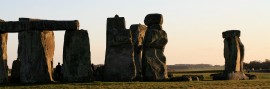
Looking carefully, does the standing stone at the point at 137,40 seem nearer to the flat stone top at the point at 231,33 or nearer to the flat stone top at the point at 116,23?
the flat stone top at the point at 116,23

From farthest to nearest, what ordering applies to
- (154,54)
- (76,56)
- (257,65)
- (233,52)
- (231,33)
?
(257,65) < (231,33) < (233,52) < (154,54) < (76,56)

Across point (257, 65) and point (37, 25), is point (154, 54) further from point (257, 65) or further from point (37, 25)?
point (257, 65)

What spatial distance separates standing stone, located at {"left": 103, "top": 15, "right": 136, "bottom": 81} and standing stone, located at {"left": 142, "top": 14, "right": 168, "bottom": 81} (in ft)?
4.09

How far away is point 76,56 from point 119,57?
2130mm

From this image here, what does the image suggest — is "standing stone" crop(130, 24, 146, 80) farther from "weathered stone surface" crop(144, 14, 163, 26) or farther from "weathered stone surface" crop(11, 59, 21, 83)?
"weathered stone surface" crop(11, 59, 21, 83)

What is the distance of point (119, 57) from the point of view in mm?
26172

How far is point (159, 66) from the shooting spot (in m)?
27.4

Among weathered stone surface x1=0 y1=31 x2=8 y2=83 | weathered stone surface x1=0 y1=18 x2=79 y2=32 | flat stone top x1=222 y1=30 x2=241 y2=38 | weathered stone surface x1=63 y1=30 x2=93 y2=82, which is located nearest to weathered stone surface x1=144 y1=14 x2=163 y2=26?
Result: weathered stone surface x1=63 y1=30 x2=93 y2=82

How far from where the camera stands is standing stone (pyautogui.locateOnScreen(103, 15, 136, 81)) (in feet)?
85.8

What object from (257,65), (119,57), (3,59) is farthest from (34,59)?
(257,65)

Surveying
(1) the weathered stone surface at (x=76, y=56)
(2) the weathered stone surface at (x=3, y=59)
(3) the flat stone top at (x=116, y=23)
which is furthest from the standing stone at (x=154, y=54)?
(2) the weathered stone surface at (x=3, y=59)

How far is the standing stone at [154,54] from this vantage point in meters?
27.2

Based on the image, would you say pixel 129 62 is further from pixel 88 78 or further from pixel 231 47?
pixel 231 47

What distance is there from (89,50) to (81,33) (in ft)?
3.01
